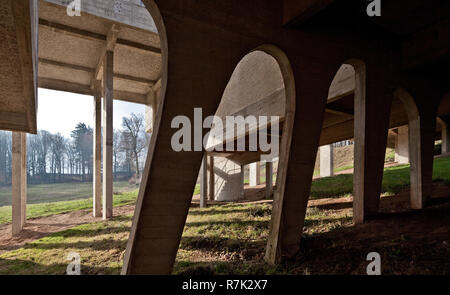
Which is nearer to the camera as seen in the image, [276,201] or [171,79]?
[171,79]

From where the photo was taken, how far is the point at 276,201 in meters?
5.18

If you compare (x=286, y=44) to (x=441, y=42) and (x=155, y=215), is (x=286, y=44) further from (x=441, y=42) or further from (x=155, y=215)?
(x=441, y=42)

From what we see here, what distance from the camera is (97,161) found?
16000 mm

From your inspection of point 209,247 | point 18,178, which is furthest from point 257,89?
point 18,178

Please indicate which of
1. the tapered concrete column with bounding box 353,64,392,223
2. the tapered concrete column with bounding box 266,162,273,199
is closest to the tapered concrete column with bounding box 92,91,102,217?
the tapered concrete column with bounding box 266,162,273,199

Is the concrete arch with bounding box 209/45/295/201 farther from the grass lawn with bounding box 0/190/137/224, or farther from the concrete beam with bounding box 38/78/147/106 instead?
the grass lawn with bounding box 0/190/137/224

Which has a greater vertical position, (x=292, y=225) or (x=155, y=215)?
(x=155, y=215)

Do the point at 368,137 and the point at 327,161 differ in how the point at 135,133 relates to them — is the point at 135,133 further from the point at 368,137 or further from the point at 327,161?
the point at 368,137

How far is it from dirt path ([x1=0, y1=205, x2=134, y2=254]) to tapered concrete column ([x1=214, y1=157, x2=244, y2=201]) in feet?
28.3

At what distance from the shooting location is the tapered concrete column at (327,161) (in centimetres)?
2164

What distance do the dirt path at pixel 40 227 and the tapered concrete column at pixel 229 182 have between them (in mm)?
8615

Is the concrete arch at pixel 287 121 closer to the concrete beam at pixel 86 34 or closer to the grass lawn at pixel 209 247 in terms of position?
the grass lawn at pixel 209 247
